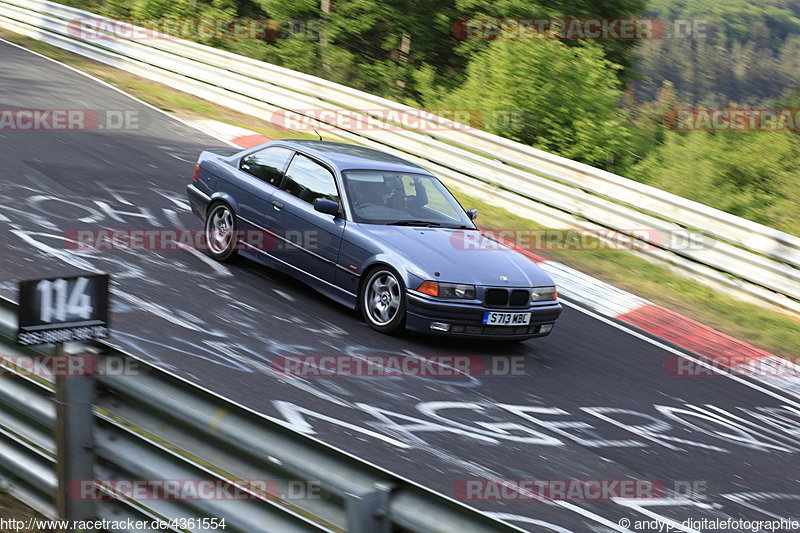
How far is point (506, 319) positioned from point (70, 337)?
536 cm

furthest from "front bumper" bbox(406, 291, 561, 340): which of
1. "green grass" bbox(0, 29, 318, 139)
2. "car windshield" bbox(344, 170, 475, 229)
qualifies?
"green grass" bbox(0, 29, 318, 139)

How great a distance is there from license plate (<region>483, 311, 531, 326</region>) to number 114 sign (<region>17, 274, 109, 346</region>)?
199 inches

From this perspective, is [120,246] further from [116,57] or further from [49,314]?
[116,57]

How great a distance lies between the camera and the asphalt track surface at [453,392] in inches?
238

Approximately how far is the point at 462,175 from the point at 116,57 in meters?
10.9

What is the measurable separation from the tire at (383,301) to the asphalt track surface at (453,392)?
0.48 feet

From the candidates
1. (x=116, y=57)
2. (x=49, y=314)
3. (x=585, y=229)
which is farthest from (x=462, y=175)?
(x=49, y=314)

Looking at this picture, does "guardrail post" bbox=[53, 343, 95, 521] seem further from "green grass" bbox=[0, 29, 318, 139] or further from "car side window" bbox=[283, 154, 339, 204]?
"green grass" bbox=[0, 29, 318, 139]

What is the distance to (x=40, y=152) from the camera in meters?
13.2

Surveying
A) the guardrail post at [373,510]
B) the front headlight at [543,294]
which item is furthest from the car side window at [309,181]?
the guardrail post at [373,510]

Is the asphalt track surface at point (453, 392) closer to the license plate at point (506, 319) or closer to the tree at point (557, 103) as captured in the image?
the license plate at point (506, 319)

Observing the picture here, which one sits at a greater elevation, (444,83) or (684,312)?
(444,83)

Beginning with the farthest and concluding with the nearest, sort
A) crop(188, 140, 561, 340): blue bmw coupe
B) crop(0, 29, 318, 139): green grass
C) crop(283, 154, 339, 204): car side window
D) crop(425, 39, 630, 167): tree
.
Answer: crop(425, 39, 630, 167): tree → crop(0, 29, 318, 139): green grass → crop(283, 154, 339, 204): car side window → crop(188, 140, 561, 340): blue bmw coupe

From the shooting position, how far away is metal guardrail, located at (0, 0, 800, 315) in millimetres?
11891
